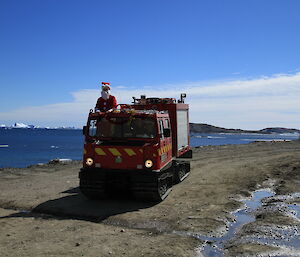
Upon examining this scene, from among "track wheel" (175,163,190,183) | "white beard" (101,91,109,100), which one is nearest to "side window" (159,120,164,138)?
"white beard" (101,91,109,100)

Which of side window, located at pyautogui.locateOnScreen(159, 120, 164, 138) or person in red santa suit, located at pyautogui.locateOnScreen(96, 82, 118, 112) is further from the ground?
person in red santa suit, located at pyautogui.locateOnScreen(96, 82, 118, 112)

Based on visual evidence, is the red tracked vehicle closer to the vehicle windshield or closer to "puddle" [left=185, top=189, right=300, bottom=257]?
the vehicle windshield

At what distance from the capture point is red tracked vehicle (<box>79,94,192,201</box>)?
1110 centimetres

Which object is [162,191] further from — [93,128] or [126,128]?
[93,128]

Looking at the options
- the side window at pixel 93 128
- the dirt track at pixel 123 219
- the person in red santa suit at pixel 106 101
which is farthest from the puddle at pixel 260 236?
the person in red santa suit at pixel 106 101

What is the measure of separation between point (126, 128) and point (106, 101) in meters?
1.59

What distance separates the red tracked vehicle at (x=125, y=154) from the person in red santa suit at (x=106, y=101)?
60 cm

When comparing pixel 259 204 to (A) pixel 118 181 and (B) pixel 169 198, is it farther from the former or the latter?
(A) pixel 118 181

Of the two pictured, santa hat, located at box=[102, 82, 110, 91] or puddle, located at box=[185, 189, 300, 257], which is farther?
santa hat, located at box=[102, 82, 110, 91]

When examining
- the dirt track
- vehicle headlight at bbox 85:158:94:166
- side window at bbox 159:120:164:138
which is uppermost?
side window at bbox 159:120:164:138

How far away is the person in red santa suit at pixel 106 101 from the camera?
12.7 m

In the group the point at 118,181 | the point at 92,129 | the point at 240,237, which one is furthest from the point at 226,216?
the point at 92,129

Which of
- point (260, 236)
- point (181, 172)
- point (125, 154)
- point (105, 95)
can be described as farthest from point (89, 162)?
point (181, 172)

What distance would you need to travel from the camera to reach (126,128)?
1184 centimetres
